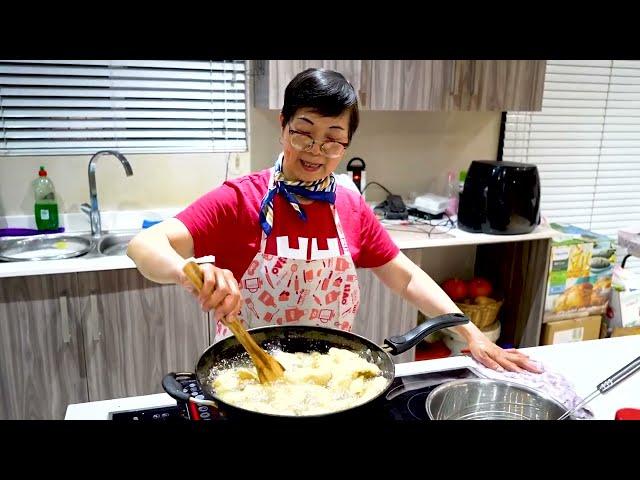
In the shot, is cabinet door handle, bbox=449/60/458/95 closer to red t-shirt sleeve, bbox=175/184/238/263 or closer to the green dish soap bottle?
red t-shirt sleeve, bbox=175/184/238/263

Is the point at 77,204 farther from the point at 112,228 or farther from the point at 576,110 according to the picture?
the point at 576,110

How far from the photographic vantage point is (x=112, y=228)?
8.34 feet

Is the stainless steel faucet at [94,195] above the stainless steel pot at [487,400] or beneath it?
above

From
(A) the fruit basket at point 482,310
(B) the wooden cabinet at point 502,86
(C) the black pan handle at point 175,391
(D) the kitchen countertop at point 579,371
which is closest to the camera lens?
(C) the black pan handle at point 175,391

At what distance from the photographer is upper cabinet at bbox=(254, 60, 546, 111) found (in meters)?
2.39

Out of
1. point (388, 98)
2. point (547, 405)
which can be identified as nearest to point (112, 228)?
point (388, 98)

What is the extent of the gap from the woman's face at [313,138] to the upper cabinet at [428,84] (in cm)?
117

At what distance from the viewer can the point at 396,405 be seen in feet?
3.41

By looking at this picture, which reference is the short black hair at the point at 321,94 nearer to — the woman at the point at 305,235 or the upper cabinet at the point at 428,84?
the woman at the point at 305,235

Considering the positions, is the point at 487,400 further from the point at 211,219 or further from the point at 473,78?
the point at 473,78

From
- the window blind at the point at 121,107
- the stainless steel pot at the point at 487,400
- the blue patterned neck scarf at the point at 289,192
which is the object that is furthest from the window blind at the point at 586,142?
the stainless steel pot at the point at 487,400

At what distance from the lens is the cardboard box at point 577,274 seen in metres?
2.73

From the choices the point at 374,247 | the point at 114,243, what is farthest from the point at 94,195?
the point at 374,247

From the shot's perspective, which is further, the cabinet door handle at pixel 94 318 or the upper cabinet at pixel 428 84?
the upper cabinet at pixel 428 84
